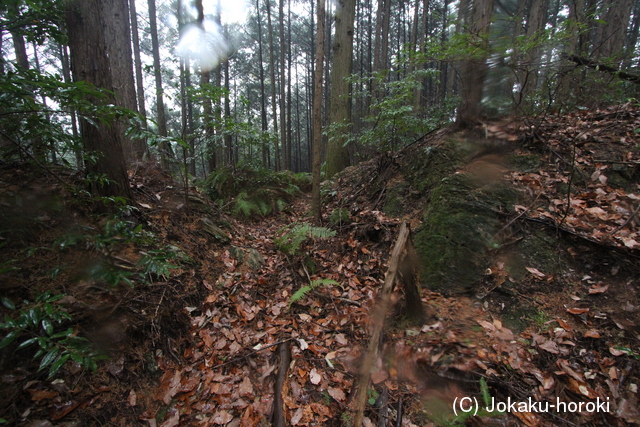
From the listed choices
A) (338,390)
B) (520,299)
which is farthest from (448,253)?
(338,390)

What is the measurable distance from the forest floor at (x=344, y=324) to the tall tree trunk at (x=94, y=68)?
50 cm

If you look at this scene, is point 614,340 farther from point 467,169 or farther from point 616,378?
point 467,169

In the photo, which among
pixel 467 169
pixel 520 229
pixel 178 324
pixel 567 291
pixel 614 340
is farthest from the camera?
pixel 467 169

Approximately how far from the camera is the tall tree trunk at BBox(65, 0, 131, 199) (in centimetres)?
298

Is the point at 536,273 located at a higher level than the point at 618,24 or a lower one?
lower

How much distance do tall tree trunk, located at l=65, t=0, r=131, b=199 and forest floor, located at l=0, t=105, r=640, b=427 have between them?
1.64 ft

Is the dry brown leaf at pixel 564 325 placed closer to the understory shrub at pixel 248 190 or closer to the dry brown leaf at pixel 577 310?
the dry brown leaf at pixel 577 310

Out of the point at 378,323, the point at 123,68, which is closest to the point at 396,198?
the point at 378,323

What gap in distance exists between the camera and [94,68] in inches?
122

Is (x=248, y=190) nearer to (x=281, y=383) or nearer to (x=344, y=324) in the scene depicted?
(x=344, y=324)

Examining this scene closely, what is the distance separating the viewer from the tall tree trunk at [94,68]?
9.77 feet

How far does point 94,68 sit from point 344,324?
415cm

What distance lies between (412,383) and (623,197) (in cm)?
356

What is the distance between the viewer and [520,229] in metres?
3.35
